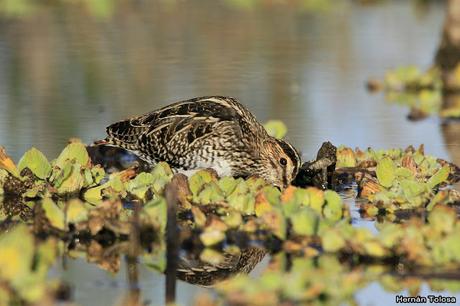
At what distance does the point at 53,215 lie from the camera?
7082 millimetres

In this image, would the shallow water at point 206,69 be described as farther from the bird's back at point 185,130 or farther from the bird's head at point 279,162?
the bird's back at point 185,130

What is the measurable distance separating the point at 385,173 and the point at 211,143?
128cm

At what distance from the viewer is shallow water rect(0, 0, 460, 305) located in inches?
423

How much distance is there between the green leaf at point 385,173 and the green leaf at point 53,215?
228cm

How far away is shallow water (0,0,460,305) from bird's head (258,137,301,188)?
1.81 ft

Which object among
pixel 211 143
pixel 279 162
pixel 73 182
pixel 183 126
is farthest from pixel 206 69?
pixel 73 182

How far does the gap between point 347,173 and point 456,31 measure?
5.84 m

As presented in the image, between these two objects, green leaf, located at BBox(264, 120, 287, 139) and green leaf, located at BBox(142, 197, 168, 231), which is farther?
green leaf, located at BBox(264, 120, 287, 139)

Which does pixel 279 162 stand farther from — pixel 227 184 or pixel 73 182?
pixel 73 182

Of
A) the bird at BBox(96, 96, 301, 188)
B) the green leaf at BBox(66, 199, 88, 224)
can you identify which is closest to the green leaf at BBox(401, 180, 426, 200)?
the bird at BBox(96, 96, 301, 188)

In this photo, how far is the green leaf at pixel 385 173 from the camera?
8.26 m

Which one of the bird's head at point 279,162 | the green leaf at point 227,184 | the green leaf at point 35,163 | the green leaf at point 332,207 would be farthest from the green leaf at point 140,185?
the green leaf at point 332,207

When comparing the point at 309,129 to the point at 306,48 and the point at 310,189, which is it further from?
the point at 306,48

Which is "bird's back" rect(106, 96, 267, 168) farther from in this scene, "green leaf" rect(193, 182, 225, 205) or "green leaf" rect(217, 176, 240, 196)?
"green leaf" rect(193, 182, 225, 205)
